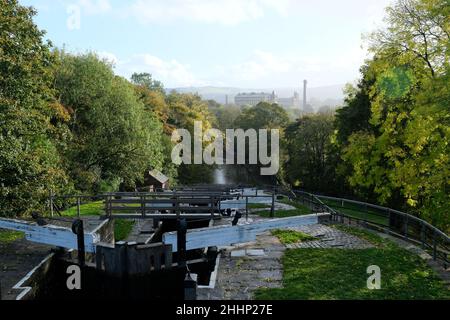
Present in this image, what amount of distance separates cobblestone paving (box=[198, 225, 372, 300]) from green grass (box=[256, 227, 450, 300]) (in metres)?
0.37

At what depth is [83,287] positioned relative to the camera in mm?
13312

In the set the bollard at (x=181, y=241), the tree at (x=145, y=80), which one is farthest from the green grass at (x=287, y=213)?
the tree at (x=145, y=80)

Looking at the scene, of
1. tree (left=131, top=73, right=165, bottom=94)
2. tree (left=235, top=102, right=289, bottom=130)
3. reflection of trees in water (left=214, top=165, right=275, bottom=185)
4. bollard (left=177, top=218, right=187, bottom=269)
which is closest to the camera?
bollard (left=177, top=218, right=187, bottom=269)

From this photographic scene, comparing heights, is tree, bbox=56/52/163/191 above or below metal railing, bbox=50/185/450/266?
above

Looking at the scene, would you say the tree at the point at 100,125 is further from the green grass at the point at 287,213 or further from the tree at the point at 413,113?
the tree at the point at 413,113

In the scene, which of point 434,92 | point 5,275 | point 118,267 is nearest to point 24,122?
point 5,275

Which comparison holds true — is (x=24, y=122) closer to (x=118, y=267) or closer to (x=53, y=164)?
(x=53, y=164)

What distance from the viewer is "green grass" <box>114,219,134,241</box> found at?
17938mm

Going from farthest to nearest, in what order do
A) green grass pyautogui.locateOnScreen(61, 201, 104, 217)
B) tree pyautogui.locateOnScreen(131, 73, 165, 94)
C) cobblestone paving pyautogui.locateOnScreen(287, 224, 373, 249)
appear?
tree pyautogui.locateOnScreen(131, 73, 165, 94), green grass pyautogui.locateOnScreen(61, 201, 104, 217), cobblestone paving pyautogui.locateOnScreen(287, 224, 373, 249)

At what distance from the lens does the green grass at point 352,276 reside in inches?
423

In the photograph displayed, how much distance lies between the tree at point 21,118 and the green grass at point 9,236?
1.17m

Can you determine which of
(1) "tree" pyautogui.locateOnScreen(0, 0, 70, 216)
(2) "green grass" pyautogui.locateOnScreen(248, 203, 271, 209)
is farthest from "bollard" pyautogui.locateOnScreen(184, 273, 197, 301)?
(2) "green grass" pyautogui.locateOnScreen(248, 203, 271, 209)

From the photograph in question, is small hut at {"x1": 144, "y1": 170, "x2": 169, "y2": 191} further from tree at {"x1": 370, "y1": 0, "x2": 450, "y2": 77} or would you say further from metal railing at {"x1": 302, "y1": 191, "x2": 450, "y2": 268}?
tree at {"x1": 370, "y1": 0, "x2": 450, "y2": 77}

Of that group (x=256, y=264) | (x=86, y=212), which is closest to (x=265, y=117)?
(x=86, y=212)
